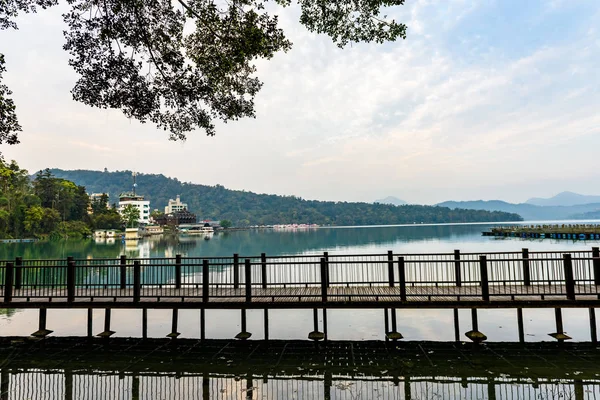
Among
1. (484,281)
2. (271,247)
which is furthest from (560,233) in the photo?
(484,281)

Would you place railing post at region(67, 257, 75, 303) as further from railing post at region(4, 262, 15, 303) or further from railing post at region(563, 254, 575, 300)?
railing post at region(563, 254, 575, 300)

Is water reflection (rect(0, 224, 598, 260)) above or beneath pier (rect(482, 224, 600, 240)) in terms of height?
beneath

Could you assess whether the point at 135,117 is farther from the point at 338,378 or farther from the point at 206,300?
the point at 338,378

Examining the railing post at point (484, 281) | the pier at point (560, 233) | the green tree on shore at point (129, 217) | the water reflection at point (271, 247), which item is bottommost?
the water reflection at point (271, 247)

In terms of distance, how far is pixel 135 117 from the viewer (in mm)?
10977

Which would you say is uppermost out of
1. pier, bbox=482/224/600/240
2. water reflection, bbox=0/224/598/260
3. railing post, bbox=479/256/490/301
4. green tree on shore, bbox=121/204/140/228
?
green tree on shore, bbox=121/204/140/228

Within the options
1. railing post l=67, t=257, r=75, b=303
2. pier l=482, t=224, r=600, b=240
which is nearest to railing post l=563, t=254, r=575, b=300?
railing post l=67, t=257, r=75, b=303

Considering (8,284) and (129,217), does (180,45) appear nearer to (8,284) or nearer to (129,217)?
(8,284)

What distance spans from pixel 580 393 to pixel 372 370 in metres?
4.71

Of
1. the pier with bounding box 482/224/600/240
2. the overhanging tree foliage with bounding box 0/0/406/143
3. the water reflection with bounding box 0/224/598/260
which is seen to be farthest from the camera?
the pier with bounding box 482/224/600/240

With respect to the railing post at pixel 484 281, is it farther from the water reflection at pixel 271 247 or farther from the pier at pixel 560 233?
the pier at pixel 560 233

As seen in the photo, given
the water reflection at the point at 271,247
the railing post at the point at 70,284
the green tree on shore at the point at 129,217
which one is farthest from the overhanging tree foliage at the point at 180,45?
the green tree on shore at the point at 129,217

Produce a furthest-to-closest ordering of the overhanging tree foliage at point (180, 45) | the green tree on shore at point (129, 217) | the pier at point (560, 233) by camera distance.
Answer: the green tree on shore at point (129, 217), the pier at point (560, 233), the overhanging tree foliage at point (180, 45)

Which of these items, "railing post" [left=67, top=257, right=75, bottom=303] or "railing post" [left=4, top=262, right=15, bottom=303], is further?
"railing post" [left=4, top=262, right=15, bottom=303]
